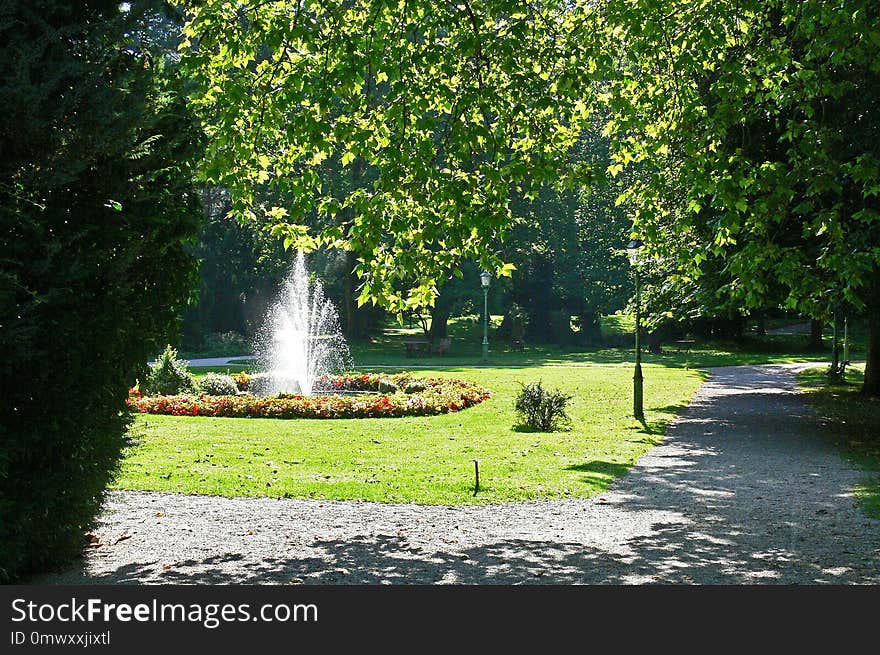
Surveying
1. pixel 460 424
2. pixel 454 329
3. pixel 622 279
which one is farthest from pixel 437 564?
pixel 454 329

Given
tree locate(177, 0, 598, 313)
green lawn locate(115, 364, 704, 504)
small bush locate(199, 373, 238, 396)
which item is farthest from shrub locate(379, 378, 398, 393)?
tree locate(177, 0, 598, 313)

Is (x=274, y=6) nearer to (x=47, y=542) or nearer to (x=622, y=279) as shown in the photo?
(x=47, y=542)

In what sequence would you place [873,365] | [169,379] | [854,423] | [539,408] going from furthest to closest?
[873,365] < [169,379] < [854,423] < [539,408]

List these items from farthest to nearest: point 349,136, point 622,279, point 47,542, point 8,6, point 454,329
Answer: point 454,329 → point 622,279 → point 349,136 → point 47,542 → point 8,6

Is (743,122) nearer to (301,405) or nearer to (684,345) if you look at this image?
(301,405)

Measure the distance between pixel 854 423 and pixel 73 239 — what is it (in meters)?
14.8

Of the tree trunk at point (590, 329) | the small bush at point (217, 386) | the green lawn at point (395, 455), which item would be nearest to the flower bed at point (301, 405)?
the green lawn at point (395, 455)

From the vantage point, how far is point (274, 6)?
31.6 ft

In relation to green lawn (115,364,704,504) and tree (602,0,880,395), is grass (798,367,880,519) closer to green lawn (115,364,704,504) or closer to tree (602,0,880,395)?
tree (602,0,880,395)

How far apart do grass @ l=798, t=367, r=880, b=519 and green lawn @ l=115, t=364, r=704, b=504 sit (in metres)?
2.87

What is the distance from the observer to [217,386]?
808 inches

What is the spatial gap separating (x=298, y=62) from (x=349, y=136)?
3.02ft

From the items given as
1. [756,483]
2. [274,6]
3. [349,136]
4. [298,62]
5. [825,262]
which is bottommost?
[756,483]

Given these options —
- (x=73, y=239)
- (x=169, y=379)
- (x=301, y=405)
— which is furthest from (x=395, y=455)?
(x=169, y=379)
